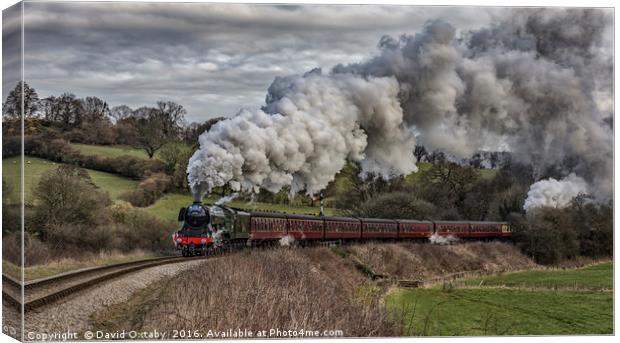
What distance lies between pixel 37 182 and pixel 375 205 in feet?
30.2

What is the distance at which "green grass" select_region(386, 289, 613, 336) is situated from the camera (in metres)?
17.7

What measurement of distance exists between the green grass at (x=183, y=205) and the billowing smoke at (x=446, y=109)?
0.53 meters

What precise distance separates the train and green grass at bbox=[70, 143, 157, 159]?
9.02ft

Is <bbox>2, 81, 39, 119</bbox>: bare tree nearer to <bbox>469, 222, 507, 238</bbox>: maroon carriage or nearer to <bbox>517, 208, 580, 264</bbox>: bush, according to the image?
<bbox>469, 222, 507, 238</bbox>: maroon carriage

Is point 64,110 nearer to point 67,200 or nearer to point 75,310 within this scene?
point 67,200

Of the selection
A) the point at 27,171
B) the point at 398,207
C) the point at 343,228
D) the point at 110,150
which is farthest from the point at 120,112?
the point at 398,207

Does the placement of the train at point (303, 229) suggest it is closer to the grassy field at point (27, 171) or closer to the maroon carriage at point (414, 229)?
the maroon carriage at point (414, 229)

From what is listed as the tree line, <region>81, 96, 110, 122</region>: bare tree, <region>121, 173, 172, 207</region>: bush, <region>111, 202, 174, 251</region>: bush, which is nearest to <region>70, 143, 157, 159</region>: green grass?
the tree line

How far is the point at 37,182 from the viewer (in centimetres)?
1694

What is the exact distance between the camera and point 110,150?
18656mm

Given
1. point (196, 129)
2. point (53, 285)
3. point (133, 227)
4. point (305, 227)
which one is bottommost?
point (53, 285)

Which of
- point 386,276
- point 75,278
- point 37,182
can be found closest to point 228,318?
point 75,278

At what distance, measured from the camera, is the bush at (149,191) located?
61.9 feet

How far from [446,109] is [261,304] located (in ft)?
22.6
